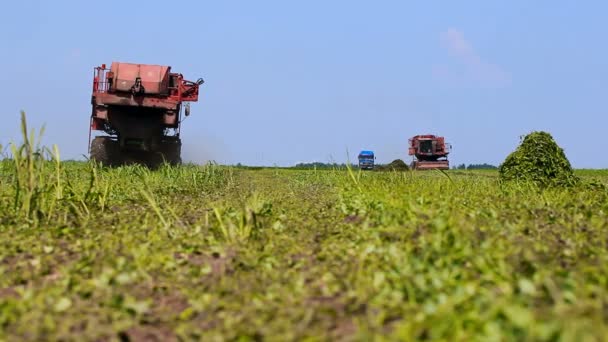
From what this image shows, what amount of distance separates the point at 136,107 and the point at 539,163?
10381mm

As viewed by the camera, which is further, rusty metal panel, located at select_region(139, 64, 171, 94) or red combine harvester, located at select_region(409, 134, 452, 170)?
red combine harvester, located at select_region(409, 134, 452, 170)

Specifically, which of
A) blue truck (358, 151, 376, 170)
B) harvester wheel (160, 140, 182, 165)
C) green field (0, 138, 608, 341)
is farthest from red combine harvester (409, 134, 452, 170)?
green field (0, 138, 608, 341)

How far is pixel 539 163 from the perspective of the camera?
13.2m

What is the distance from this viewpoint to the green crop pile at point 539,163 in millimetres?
13008

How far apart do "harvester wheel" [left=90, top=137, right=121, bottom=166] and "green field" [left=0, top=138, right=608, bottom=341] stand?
12.3m

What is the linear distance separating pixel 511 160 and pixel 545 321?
11.7m

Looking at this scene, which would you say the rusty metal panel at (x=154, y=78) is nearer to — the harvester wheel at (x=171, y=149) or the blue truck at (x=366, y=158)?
the harvester wheel at (x=171, y=149)

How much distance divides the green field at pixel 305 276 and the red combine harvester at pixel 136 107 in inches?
454

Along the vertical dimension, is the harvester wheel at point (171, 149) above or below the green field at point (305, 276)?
above

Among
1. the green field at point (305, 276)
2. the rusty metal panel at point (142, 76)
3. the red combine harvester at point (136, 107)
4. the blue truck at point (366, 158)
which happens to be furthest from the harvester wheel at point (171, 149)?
the blue truck at point (366, 158)

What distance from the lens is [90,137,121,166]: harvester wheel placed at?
738 inches

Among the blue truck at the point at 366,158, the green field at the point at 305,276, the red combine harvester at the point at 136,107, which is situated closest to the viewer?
the green field at the point at 305,276

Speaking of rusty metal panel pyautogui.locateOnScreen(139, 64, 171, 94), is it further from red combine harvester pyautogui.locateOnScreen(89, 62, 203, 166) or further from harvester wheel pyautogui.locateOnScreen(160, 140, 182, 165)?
harvester wheel pyautogui.locateOnScreen(160, 140, 182, 165)

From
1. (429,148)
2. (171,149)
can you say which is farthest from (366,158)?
(171,149)
